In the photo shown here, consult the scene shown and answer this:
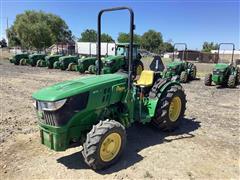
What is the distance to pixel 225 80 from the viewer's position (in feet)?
43.9

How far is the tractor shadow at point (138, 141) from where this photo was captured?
4320 millimetres

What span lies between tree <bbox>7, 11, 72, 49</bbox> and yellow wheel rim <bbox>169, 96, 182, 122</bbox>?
42161mm

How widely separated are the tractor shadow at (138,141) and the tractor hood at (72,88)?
1.12 meters

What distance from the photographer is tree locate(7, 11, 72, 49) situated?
46.2 m

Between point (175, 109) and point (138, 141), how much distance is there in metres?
1.17

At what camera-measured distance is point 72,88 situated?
13.3 feet

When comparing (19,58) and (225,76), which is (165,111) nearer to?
(225,76)

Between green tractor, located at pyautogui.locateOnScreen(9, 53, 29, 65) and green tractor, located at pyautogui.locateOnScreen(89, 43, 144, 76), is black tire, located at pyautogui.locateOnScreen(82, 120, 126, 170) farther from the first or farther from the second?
green tractor, located at pyautogui.locateOnScreen(9, 53, 29, 65)

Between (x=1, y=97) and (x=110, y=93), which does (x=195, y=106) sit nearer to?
(x=110, y=93)

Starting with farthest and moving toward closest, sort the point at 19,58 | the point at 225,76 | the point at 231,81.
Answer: the point at 19,58, the point at 225,76, the point at 231,81

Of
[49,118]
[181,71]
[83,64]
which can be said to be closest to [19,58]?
[83,64]

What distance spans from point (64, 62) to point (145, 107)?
678 inches

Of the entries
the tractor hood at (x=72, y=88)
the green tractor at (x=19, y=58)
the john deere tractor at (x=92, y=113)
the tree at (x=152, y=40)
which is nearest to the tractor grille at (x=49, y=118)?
the john deere tractor at (x=92, y=113)

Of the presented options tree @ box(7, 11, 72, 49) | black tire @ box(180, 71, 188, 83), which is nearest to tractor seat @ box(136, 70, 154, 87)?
black tire @ box(180, 71, 188, 83)
